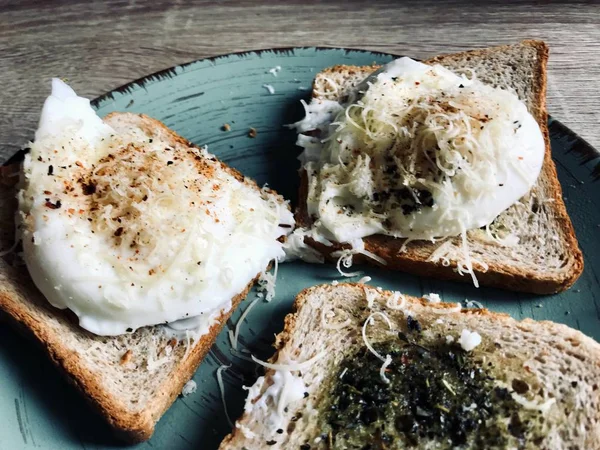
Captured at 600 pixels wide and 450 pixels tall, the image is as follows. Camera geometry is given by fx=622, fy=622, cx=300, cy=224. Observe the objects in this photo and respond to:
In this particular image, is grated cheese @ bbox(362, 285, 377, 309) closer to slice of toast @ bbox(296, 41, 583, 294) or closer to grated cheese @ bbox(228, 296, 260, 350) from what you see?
slice of toast @ bbox(296, 41, 583, 294)

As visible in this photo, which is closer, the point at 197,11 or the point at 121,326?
the point at 121,326

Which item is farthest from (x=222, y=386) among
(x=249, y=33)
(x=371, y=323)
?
(x=249, y=33)

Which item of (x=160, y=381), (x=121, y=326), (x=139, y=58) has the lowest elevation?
(x=160, y=381)

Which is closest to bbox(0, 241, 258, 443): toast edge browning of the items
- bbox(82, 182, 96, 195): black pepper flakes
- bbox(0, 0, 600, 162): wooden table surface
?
bbox(82, 182, 96, 195): black pepper flakes

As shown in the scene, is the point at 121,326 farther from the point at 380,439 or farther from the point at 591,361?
the point at 591,361

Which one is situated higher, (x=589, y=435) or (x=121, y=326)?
(x=121, y=326)

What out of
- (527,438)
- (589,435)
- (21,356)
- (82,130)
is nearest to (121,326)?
(21,356)

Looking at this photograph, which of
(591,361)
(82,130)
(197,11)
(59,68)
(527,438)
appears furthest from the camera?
(197,11)
